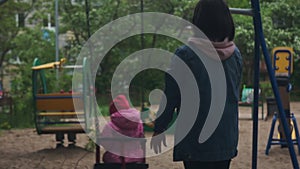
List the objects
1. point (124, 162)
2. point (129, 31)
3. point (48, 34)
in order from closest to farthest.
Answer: point (124, 162) < point (129, 31) < point (48, 34)

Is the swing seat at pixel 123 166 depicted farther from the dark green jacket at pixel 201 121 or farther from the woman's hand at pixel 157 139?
the dark green jacket at pixel 201 121

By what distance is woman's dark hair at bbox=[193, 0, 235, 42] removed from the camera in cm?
322

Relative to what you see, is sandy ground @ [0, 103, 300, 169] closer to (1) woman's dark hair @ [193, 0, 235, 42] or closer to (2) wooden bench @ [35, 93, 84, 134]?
(2) wooden bench @ [35, 93, 84, 134]

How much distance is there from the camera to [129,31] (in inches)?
559

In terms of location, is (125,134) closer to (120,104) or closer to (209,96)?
(120,104)

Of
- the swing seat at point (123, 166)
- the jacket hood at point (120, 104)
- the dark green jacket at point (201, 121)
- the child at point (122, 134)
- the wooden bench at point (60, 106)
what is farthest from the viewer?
the wooden bench at point (60, 106)

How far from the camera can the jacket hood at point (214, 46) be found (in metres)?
3.18

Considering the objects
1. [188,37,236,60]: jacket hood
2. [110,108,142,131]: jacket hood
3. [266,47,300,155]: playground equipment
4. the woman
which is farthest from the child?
[266,47,300,155]: playground equipment

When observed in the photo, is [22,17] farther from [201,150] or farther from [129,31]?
[201,150]

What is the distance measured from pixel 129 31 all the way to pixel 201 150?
11204 mm

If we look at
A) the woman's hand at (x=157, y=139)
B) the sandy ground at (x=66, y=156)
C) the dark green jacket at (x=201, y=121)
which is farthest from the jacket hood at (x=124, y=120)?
the dark green jacket at (x=201, y=121)

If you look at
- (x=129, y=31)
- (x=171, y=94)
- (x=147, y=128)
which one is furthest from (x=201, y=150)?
(x=129, y=31)

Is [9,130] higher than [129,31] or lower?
lower

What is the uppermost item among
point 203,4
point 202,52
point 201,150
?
point 203,4
